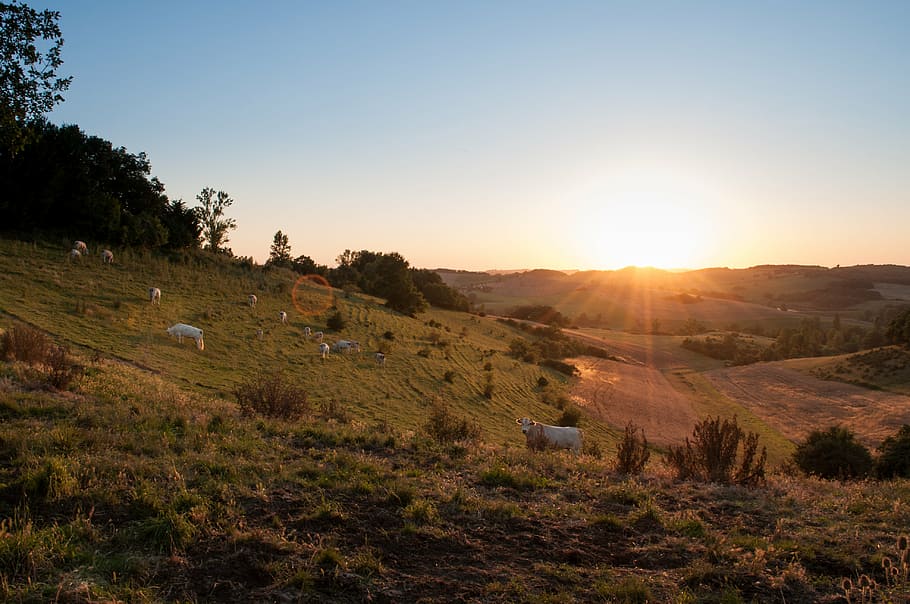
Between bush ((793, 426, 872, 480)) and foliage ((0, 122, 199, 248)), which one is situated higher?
foliage ((0, 122, 199, 248))

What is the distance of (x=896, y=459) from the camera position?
13234 mm

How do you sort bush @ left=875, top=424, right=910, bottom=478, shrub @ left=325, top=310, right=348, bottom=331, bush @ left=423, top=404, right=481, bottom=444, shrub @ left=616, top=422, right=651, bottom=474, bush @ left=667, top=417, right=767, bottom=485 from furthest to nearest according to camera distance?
shrub @ left=325, top=310, right=348, bottom=331 < bush @ left=875, top=424, right=910, bottom=478 < bush @ left=423, top=404, right=481, bottom=444 < shrub @ left=616, top=422, right=651, bottom=474 < bush @ left=667, top=417, right=767, bottom=485

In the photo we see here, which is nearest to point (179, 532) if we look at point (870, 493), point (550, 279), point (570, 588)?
point (570, 588)

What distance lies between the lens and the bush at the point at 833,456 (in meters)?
16.1

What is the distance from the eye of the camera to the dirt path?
3494 centimetres

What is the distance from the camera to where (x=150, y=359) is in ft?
61.8

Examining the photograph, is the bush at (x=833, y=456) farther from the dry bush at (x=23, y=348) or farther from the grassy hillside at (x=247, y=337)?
the dry bush at (x=23, y=348)

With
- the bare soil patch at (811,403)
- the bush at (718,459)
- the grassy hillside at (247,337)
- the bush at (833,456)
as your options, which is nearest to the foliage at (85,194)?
the grassy hillside at (247,337)

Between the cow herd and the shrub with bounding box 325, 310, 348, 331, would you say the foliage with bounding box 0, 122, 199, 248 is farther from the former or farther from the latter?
the shrub with bounding box 325, 310, 348, 331

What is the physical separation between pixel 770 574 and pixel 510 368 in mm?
37902

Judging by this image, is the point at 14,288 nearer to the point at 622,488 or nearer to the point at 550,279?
the point at 622,488

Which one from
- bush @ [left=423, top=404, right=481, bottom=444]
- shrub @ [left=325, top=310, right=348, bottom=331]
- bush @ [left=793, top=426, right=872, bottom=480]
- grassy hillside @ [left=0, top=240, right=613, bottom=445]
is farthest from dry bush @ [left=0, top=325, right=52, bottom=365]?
bush @ [left=793, top=426, right=872, bottom=480]

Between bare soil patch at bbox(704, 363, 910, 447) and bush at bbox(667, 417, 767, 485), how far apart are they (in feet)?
97.4

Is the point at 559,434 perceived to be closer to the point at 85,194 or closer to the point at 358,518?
the point at 358,518
